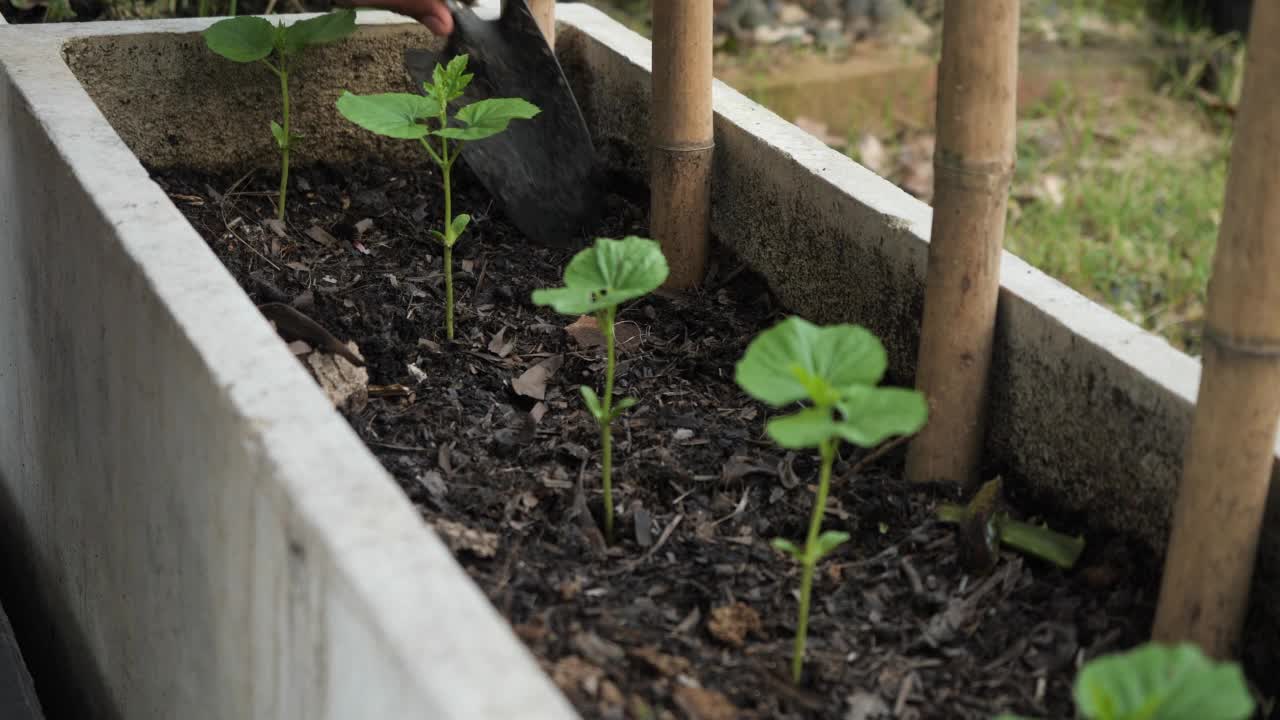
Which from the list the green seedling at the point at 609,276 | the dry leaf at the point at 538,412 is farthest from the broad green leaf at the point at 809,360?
the dry leaf at the point at 538,412

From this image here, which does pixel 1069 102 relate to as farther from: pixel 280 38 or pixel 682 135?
pixel 280 38

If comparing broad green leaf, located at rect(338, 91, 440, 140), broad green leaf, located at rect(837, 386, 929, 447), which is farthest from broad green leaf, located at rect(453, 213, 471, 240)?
broad green leaf, located at rect(837, 386, 929, 447)

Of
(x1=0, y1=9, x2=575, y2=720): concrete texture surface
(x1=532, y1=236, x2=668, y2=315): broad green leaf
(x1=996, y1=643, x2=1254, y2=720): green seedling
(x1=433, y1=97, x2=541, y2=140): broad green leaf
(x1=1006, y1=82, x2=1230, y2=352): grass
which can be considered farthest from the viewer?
(x1=1006, y1=82, x2=1230, y2=352): grass

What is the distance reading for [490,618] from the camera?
0.93 metres

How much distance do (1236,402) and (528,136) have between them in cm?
131

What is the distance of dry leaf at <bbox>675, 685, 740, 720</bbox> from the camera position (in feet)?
3.66

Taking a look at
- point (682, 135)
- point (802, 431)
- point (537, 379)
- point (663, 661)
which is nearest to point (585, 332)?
point (537, 379)

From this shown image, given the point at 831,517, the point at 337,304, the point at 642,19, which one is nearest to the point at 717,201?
the point at 337,304

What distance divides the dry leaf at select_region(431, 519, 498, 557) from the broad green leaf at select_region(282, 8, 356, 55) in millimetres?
999

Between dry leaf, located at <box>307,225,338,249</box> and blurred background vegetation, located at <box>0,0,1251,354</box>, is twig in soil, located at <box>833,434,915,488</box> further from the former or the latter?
blurred background vegetation, located at <box>0,0,1251,354</box>

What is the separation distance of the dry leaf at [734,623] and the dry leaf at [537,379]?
0.49m

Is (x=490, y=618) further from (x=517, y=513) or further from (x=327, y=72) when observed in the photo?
(x=327, y=72)

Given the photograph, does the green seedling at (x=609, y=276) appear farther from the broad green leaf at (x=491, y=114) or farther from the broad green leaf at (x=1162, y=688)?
the broad green leaf at (x=1162, y=688)

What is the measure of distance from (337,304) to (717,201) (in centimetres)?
53
